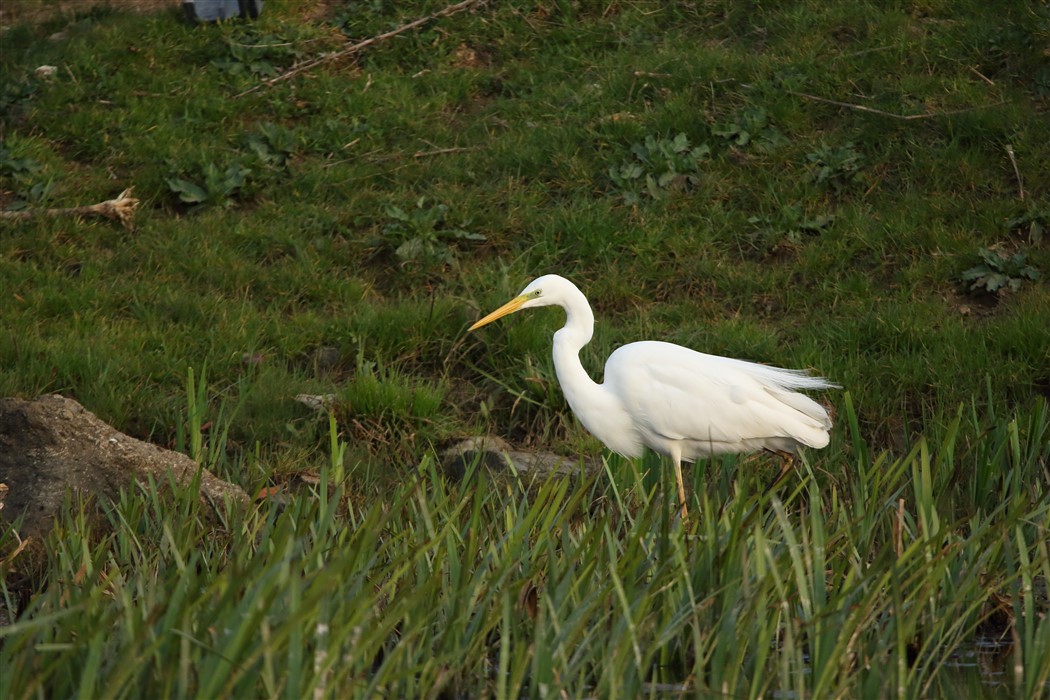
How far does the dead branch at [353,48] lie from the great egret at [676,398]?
3934 mm

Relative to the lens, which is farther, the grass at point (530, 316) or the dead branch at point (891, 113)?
the dead branch at point (891, 113)

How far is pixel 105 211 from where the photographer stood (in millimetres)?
7266

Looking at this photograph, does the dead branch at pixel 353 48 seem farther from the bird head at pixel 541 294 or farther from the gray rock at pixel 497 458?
the bird head at pixel 541 294

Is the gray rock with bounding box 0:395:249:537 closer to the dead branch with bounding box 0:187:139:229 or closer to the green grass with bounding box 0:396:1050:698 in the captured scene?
the green grass with bounding box 0:396:1050:698

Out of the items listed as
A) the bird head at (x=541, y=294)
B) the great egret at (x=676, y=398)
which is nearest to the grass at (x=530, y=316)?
the great egret at (x=676, y=398)

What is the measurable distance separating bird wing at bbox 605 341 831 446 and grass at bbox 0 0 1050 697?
18 cm

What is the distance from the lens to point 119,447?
4629 mm

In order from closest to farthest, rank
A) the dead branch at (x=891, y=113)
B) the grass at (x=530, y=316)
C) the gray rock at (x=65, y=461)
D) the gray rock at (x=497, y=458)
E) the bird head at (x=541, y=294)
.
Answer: the grass at (x=530, y=316)
the gray rock at (x=65, y=461)
the bird head at (x=541, y=294)
the gray rock at (x=497, y=458)
the dead branch at (x=891, y=113)

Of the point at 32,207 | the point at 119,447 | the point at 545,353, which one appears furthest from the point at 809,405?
the point at 32,207

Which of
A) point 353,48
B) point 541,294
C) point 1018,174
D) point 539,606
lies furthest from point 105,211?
point 539,606

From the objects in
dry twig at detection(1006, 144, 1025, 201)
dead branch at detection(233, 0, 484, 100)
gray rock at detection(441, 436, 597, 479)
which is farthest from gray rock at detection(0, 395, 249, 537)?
dry twig at detection(1006, 144, 1025, 201)

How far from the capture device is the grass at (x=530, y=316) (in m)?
2.90

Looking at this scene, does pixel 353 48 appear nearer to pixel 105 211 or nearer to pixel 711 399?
pixel 105 211

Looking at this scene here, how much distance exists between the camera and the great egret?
4.79 metres
